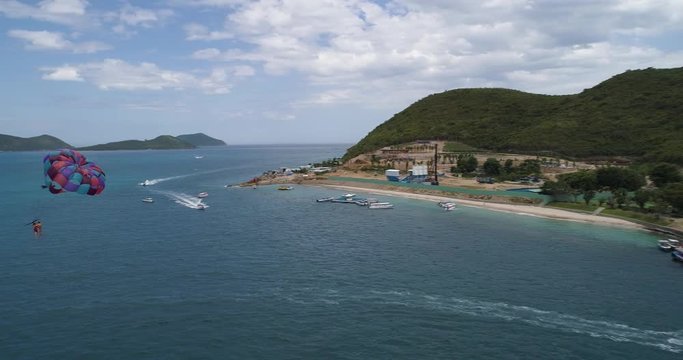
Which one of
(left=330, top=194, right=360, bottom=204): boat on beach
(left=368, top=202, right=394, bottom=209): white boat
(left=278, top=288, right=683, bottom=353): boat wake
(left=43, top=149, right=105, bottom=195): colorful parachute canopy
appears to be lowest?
(left=278, top=288, right=683, bottom=353): boat wake

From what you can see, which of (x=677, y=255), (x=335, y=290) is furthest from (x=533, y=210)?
(x=335, y=290)

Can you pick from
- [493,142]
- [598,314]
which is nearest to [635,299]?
[598,314]

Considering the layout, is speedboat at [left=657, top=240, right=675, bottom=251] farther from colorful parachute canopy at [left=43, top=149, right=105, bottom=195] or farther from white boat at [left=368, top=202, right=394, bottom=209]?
colorful parachute canopy at [left=43, top=149, right=105, bottom=195]

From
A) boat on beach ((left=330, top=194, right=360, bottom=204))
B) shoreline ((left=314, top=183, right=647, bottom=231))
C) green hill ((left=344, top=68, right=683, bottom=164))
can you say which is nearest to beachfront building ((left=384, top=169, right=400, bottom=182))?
shoreline ((left=314, top=183, right=647, bottom=231))

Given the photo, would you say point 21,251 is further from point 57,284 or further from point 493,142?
point 493,142

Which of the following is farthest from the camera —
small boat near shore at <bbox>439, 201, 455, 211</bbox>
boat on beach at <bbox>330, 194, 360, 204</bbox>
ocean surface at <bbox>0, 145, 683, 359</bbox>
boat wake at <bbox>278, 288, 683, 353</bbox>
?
boat on beach at <bbox>330, 194, 360, 204</bbox>

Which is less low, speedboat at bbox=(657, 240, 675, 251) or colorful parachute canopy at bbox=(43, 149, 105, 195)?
colorful parachute canopy at bbox=(43, 149, 105, 195)
